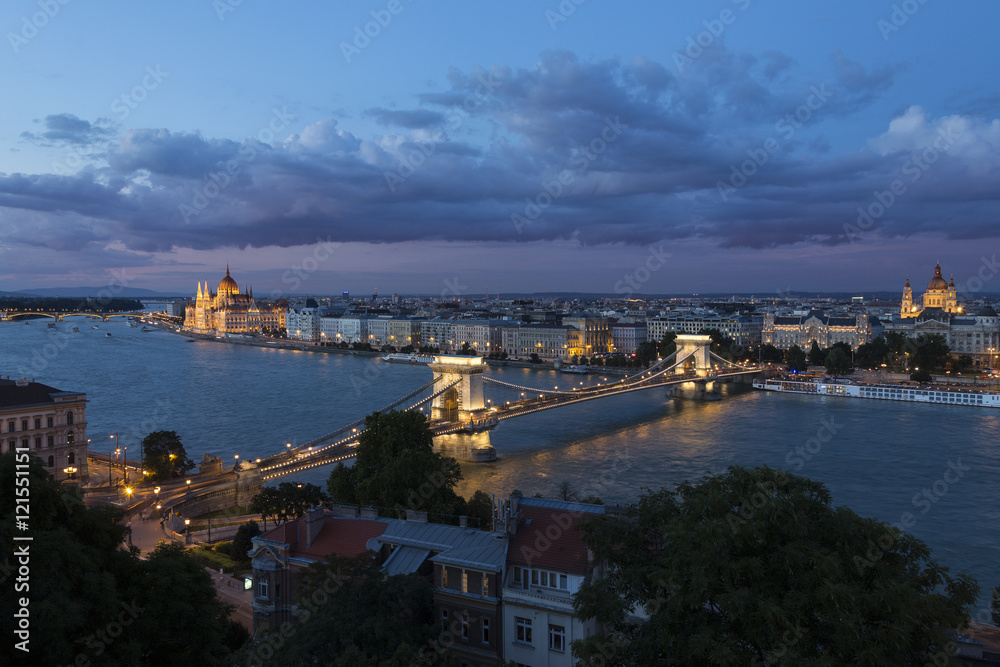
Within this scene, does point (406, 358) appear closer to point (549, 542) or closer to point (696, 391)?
point (696, 391)

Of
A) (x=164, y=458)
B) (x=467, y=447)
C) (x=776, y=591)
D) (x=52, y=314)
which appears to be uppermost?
(x=52, y=314)

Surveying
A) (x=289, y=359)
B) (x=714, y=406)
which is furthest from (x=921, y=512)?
(x=289, y=359)

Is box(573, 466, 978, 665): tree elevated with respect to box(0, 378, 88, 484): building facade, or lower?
elevated

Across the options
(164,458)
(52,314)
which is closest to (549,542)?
(164,458)

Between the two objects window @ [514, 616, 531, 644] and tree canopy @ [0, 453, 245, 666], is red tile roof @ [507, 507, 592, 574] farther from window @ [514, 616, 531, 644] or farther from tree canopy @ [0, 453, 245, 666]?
tree canopy @ [0, 453, 245, 666]

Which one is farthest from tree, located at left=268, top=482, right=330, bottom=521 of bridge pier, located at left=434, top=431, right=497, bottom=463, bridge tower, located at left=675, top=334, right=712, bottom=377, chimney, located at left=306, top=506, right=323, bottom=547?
bridge tower, located at left=675, top=334, right=712, bottom=377

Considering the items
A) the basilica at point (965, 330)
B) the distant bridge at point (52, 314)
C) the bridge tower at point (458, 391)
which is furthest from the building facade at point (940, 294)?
the distant bridge at point (52, 314)
